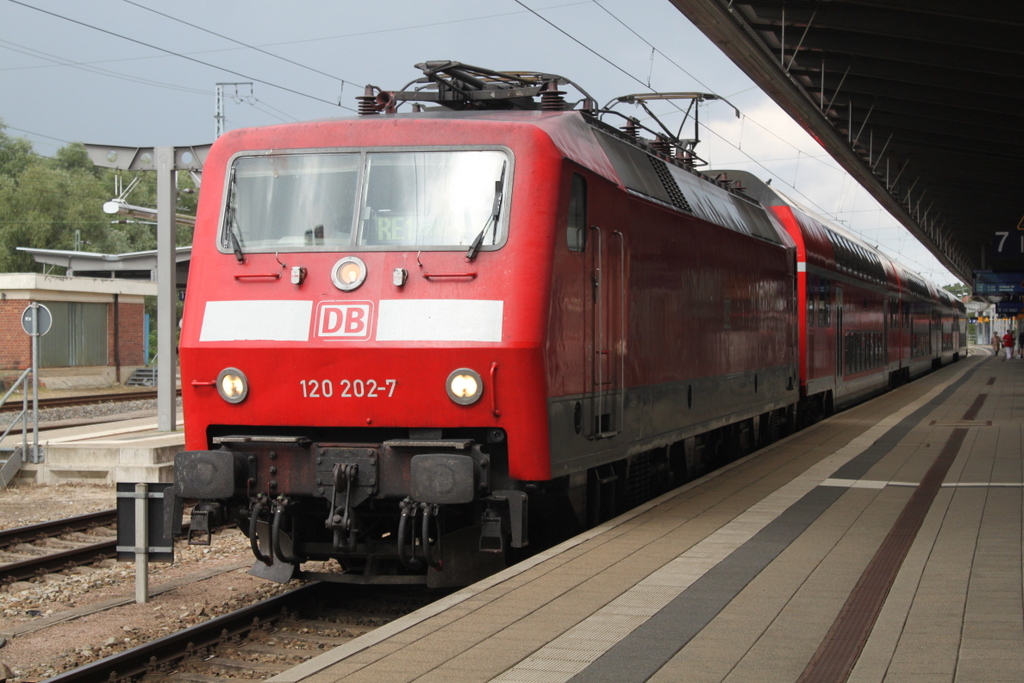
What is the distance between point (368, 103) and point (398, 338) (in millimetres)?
2266

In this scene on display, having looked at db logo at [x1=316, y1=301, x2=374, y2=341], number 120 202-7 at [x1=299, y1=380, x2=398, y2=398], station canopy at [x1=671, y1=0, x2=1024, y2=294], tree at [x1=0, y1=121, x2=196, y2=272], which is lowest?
number 120 202-7 at [x1=299, y1=380, x2=398, y2=398]

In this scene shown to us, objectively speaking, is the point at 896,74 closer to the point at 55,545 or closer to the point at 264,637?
the point at 55,545

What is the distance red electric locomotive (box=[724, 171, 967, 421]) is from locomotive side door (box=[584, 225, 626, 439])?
7.63 metres

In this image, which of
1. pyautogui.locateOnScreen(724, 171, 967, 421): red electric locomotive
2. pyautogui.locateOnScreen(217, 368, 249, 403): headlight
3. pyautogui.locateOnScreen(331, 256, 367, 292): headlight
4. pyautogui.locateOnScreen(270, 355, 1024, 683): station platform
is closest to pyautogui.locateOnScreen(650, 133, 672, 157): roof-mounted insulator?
pyautogui.locateOnScreen(270, 355, 1024, 683): station platform

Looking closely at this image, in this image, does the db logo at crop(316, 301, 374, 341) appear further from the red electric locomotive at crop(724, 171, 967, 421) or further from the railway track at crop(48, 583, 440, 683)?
the red electric locomotive at crop(724, 171, 967, 421)

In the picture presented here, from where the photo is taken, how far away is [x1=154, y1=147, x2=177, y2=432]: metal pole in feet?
50.1

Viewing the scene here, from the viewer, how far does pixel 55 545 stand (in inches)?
396

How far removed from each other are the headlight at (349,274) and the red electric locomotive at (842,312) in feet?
30.9

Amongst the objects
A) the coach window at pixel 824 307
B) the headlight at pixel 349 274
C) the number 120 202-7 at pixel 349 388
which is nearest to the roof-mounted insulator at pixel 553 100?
the headlight at pixel 349 274

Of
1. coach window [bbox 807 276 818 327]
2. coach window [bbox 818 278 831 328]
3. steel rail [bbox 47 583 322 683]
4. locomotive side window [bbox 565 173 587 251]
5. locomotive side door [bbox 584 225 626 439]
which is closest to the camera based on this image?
steel rail [bbox 47 583 322 683]

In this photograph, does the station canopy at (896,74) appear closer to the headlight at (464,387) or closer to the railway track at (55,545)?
the headlight at (464,387)

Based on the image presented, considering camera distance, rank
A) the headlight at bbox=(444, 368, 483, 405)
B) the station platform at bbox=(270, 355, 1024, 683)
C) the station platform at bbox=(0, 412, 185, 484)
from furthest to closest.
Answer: the station platform at bbox=(0, 412, 185, 484), the headlight at bbox=(444, 368, 483, 405), the station platform at bbox=(270, 355, 1024, 683)

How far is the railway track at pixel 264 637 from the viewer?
6035 millimetres

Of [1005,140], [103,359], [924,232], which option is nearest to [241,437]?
[1005,140]
